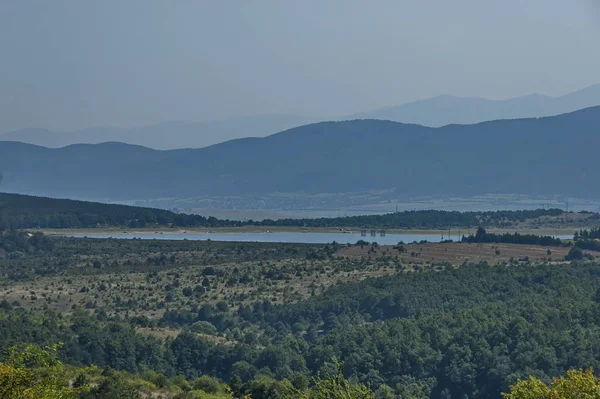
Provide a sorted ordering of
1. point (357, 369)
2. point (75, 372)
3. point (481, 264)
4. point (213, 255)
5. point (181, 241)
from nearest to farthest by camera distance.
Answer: point (75, 372) → point (357, 369) → point (481, 264) → point (213, 255) → point (181, 241)

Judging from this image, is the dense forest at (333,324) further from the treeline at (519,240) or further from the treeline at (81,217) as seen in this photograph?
the treeline at (81,217)

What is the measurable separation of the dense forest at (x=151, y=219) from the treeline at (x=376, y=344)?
9088cm

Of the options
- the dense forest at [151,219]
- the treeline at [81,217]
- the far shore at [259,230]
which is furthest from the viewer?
the dense forest at [151,219]

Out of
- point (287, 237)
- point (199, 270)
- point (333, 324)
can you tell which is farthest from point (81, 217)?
point (333, 324)

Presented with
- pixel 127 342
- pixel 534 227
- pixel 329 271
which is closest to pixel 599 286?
pixel 329 271

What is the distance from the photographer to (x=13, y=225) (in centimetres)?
15325

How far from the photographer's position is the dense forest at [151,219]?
16250cm

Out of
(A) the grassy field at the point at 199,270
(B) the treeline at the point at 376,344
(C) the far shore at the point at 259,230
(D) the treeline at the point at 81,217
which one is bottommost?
(B) the treeline at the point at 376,344

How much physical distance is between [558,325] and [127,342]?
65.9 ft

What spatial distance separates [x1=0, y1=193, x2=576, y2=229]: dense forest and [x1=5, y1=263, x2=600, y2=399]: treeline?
90878 millimetres

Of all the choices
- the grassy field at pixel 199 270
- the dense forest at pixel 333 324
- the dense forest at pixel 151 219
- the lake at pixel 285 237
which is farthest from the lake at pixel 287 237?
the dense forest at pixel 333 324

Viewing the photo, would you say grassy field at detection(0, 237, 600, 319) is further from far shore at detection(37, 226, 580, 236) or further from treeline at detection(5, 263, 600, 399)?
far shore at detection(37, 226, 580, 236)

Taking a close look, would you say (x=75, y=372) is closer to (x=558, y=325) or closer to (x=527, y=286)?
(x=558, y=325)

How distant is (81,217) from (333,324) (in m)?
99.9
